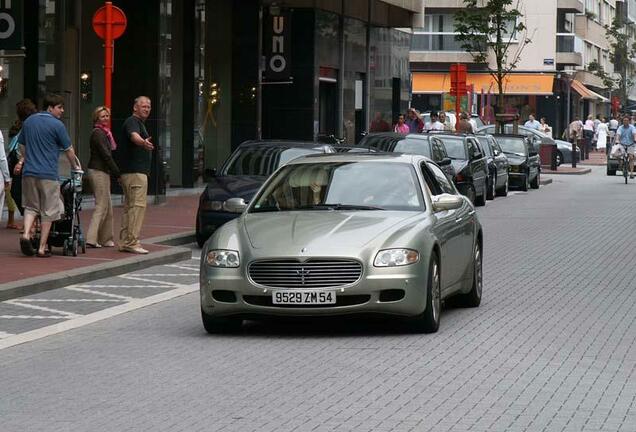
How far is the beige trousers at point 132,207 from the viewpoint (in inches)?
743

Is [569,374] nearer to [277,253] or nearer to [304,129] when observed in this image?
[277,253]

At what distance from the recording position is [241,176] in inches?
875

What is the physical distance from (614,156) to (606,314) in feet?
121

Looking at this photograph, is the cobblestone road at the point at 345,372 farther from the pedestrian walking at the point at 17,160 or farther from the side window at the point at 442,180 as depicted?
the pedestrian walking at the point at 17,160

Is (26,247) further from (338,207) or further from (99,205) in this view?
(338,207)

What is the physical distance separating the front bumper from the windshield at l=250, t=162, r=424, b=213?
3.91 feet

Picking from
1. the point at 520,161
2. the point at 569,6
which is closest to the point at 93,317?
the point at 520,161

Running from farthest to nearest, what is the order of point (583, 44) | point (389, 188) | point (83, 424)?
point (583, 44), point (389, 188), point (83, 424)

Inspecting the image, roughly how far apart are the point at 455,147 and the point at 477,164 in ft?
2.06

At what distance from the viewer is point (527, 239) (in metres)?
23.2

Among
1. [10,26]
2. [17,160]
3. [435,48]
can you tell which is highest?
[435,48]

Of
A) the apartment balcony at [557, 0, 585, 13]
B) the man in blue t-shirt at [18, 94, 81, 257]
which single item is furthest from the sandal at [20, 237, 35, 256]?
the apartment balcony at [557, 0, 585, 13]

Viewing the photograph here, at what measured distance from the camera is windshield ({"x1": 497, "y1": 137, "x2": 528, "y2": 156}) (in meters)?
42.5

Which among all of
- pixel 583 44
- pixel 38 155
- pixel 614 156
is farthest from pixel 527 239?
pixel 583 44
